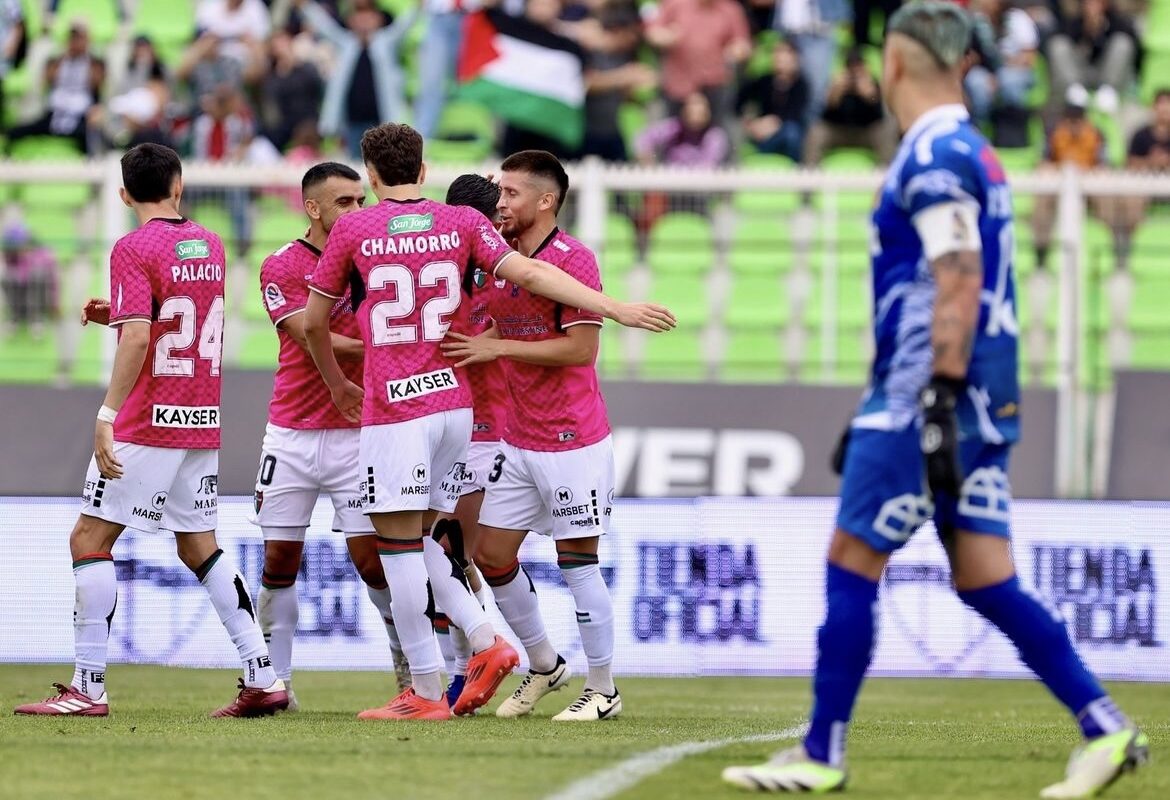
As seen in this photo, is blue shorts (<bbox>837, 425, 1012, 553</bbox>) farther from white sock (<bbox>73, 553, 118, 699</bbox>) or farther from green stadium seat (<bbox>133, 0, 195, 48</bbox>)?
green stadium seat (<bbox>133, 0, 195, 48</bbox>)

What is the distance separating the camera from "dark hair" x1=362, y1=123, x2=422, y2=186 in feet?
25.7

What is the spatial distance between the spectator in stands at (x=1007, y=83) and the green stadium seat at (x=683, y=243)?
129 inches

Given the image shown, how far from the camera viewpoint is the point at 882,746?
6996 millimetres

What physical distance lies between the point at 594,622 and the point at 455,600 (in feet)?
2.31

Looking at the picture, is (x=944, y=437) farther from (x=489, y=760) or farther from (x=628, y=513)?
(x=628, y=513)

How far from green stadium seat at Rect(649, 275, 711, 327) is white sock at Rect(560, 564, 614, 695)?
24.0 feet

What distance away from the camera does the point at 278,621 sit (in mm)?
9102

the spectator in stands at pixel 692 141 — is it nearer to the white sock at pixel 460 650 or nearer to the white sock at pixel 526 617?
the white sock at pixel 460 650

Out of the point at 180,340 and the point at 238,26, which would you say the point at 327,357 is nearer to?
the point at 180,340

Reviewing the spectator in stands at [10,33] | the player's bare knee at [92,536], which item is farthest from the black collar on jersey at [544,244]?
the spectator in stands at [10,33]

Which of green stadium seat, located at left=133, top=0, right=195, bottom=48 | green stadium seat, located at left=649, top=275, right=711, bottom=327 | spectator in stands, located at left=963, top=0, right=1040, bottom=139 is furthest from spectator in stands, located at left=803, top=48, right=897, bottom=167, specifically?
green stadium seat, located at left=133, top=0, right=195, bottom=48

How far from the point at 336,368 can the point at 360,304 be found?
298mm

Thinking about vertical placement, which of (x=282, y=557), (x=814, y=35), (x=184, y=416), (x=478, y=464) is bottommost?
(x=282, y=557)

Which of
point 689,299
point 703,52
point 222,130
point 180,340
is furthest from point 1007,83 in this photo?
point 180,340
